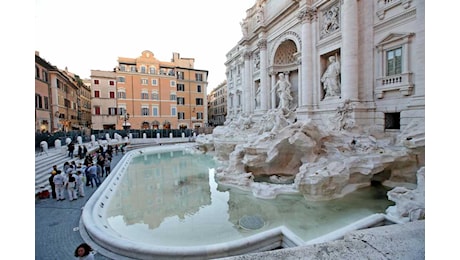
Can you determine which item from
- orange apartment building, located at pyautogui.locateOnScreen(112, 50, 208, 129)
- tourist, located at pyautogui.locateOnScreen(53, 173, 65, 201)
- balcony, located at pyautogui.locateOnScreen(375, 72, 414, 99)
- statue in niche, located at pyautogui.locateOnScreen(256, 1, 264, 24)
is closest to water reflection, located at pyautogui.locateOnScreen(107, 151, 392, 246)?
tourist, located at pyautogui.locateOnScreen(53, 173, 65, 201)

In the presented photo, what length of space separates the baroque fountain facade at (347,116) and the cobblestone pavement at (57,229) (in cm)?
461

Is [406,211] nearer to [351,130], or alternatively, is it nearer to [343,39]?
[351,130]

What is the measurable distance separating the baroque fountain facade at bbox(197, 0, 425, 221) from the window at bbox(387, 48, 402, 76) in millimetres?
37

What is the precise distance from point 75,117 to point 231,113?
17.5 metres

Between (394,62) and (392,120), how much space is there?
2400 mm

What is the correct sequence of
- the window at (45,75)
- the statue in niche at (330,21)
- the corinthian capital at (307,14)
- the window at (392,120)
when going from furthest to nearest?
the window at (45,75) → the corinthian capital at (307,14) → the statue in niche at (330,21) → the window at (392,120)

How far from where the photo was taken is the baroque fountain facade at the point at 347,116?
6441 mm

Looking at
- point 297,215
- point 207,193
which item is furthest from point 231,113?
point 297,215

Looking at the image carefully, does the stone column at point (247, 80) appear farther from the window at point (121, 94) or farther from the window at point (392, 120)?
the window at point (121, 94)

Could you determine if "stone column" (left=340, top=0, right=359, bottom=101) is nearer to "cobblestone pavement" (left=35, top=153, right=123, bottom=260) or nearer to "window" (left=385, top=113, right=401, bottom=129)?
"window" (left=385, top=113, right=401, bottom=129)

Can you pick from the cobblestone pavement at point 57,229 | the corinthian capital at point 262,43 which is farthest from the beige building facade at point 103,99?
the cobblestone pavement at point 57,229

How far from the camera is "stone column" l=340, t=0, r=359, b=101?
946 cm

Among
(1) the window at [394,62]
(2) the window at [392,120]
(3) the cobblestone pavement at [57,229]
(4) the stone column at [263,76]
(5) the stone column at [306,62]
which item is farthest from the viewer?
(4) the stone column at [263,76]

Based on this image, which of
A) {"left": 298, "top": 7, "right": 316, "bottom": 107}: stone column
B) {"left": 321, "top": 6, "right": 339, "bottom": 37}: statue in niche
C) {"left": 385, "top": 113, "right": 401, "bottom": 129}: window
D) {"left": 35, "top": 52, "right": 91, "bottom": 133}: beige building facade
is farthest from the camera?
{"left": 35, "top": 52, "right": 91, "bottom": 133}: beige building facade
